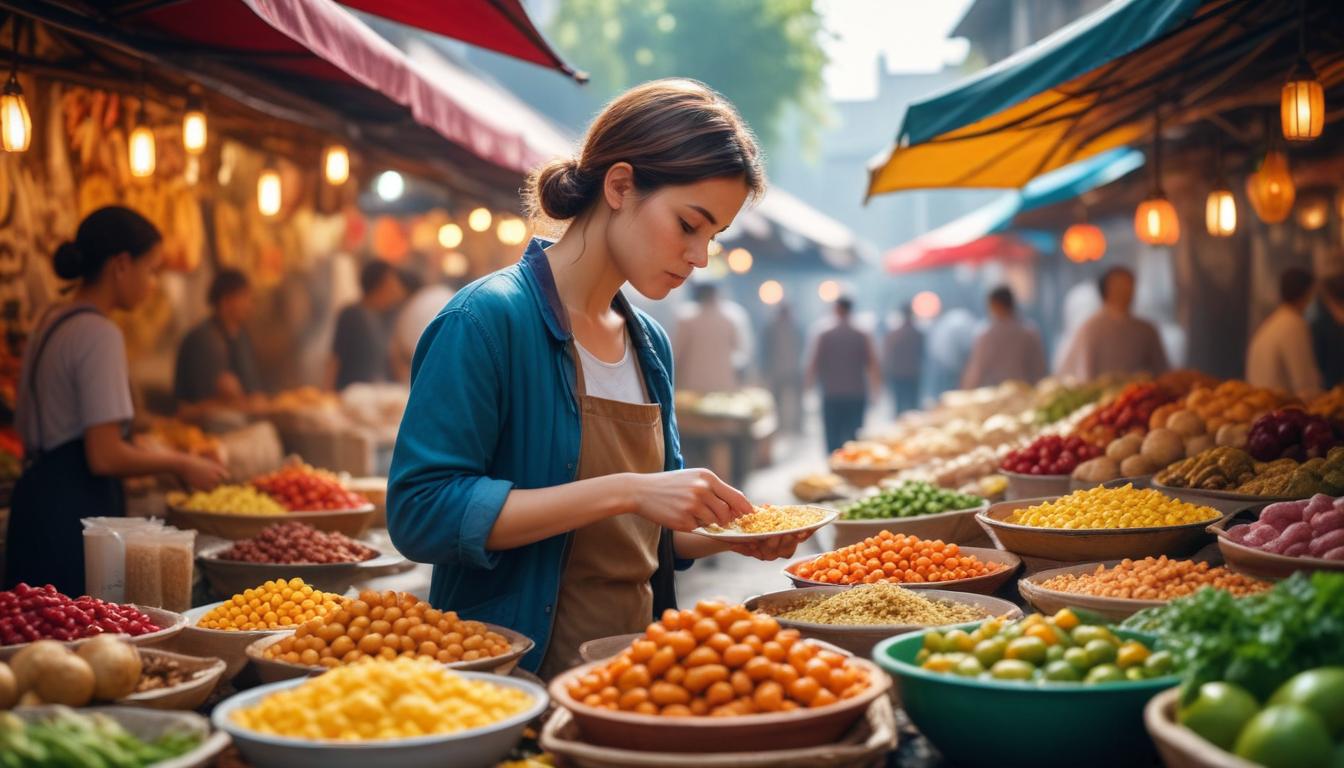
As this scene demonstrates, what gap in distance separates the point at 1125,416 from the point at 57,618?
16.5 ft

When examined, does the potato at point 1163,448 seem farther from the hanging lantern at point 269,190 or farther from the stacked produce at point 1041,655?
the hanging lantern at point 269,190

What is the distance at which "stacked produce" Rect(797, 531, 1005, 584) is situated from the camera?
3904 millimetres

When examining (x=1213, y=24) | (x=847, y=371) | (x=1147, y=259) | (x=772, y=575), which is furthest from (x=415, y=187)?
(x=1213, y=24)

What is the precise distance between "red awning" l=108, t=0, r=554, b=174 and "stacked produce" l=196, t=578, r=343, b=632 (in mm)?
1939

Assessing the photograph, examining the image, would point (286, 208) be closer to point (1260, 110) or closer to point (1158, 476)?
point (1260, 110)

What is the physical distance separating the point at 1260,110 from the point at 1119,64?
12.0 feet

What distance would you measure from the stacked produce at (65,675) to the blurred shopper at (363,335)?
8722 millimetres

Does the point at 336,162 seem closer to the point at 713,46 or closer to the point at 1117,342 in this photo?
the point at 1117,342

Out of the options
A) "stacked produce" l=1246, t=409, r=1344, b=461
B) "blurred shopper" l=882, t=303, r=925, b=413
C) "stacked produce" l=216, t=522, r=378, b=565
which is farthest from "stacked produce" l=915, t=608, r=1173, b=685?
"blurred shopper" l=882, t=303, r=925, b=413

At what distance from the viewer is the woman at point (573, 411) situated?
2.82 m

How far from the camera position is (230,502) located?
610cm

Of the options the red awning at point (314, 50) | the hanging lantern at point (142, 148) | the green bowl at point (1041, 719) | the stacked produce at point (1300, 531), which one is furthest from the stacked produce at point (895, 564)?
the hanging lantern at point (142, 148)

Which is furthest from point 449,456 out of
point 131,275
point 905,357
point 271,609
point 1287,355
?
point 905,357

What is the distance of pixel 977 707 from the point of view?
7.76ft
